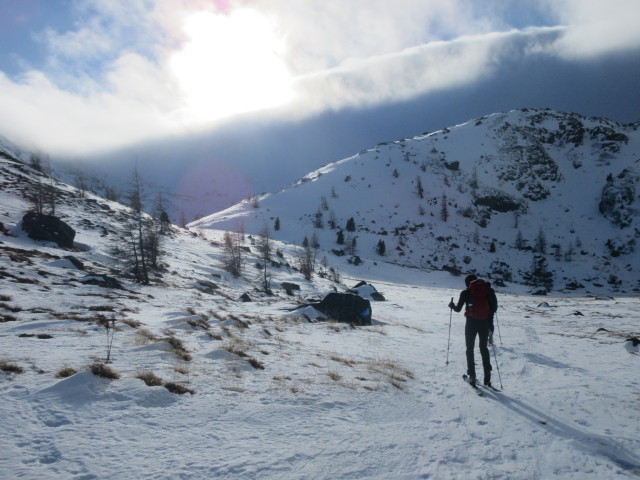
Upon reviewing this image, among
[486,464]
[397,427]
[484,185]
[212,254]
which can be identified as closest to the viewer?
[486,464]

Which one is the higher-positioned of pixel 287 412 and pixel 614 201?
pixel 614 201

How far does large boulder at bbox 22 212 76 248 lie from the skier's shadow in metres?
39.3

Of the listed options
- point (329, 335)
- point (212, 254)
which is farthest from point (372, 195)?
point (329, 335)

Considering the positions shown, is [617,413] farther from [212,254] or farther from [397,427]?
[212,254]

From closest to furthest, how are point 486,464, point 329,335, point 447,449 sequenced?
point 486,464 < point 447,449 < point 329,335

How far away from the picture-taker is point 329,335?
51.0ft

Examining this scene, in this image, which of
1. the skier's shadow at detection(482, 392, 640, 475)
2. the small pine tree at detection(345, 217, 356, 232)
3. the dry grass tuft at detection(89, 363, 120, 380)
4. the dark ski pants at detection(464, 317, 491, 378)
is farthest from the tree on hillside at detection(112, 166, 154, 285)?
the small pine tree at detection(345, 217, 356, 232)

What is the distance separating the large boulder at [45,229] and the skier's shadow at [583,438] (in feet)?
129

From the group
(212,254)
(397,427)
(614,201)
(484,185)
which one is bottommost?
(397,427)

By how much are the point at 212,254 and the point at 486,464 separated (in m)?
51.4

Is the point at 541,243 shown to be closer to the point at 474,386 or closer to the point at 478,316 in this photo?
the point at 478,316

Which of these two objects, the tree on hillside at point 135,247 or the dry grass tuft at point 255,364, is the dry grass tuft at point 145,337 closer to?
the dry grass tuft at point 255,364

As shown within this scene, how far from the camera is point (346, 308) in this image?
2178 cm

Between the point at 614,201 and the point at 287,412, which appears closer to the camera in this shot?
the point at 287,412
